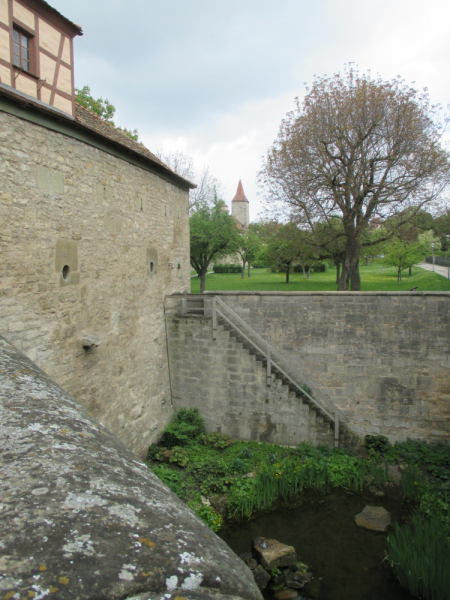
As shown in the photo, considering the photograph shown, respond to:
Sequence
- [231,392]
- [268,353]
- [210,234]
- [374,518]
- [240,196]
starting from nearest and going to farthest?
[374,518], [268,353], [231,392], [210,234], [240,196]

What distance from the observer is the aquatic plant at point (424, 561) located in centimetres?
Answer: 575

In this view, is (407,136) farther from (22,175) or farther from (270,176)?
(22,175)

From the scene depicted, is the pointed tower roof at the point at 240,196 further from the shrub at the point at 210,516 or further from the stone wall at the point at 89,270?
the shrub at the point at 210,516

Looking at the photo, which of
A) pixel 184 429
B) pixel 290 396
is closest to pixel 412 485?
pixel 290 396

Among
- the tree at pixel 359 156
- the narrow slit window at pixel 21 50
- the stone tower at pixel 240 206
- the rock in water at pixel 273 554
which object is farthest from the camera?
the stone tower at pixel 240 206

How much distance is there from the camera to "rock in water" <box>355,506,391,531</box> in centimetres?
803

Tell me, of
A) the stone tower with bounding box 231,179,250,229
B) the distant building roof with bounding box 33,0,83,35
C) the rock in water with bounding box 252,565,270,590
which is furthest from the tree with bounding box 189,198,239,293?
the stone tower with bounding box 231,179,250,229

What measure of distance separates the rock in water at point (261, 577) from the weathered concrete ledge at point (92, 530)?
538 cm

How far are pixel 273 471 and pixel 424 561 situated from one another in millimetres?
3602

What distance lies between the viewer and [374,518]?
8203mm

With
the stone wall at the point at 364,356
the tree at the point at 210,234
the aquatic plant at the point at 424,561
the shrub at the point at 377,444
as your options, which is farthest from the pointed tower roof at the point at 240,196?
the aquatic plant at the point at 424,561

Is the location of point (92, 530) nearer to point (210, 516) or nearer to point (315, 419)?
point (210, 516)

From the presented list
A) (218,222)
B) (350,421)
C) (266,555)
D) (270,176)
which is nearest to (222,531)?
(266,555)

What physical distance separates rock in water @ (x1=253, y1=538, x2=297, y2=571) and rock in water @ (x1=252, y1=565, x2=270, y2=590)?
14 cm
